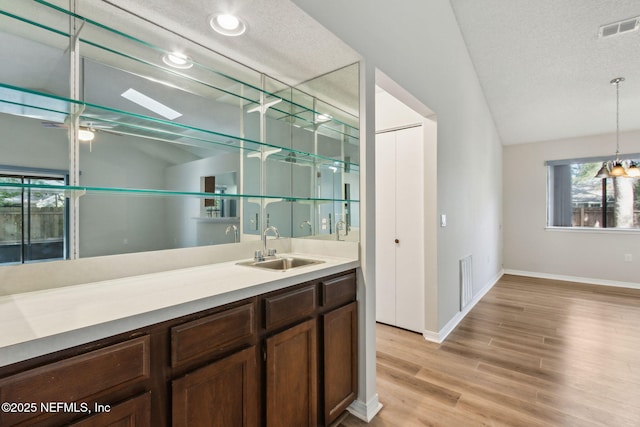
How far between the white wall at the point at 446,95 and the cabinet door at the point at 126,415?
1808 mm

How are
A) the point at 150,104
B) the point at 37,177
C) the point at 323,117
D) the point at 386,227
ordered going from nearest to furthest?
the point at 37,177 → the point at 150,104 → the point at 323,117 → the point at 386,227

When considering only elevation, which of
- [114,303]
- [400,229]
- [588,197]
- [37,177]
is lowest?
[114,303]

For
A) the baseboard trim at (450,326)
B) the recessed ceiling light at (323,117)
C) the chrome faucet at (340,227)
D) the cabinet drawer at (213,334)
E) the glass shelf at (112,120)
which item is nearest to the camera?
the cabinet drawer at (213,334)

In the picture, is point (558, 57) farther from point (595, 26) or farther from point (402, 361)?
point (402, 361)

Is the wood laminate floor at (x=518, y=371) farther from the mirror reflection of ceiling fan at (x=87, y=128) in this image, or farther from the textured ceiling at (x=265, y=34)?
the textured ceiling at (x=265, y=34)

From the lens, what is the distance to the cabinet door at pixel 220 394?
102cm

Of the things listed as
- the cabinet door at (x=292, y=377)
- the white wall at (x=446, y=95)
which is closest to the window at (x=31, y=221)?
the cabinet door at (x=292, y=377)

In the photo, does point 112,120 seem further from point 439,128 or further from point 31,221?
point 439,128

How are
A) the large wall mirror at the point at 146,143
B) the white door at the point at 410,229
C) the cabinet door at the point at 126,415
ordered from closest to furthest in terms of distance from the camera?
the cabinet door at the point at 126,415
the large wall mirror at the point at 146,143
the white door at the point at 410,229

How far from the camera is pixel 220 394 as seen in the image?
1.13 m

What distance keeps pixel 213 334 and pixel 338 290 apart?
0.80 meters

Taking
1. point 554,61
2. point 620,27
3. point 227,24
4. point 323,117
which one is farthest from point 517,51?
point 227,24

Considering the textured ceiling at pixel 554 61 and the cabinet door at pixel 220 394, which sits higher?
the textured ceiling at pixel 554 61

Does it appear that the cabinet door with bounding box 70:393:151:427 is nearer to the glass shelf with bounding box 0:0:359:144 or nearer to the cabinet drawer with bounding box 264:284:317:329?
the cabinet drawer with bounding box 264:284:317:329
